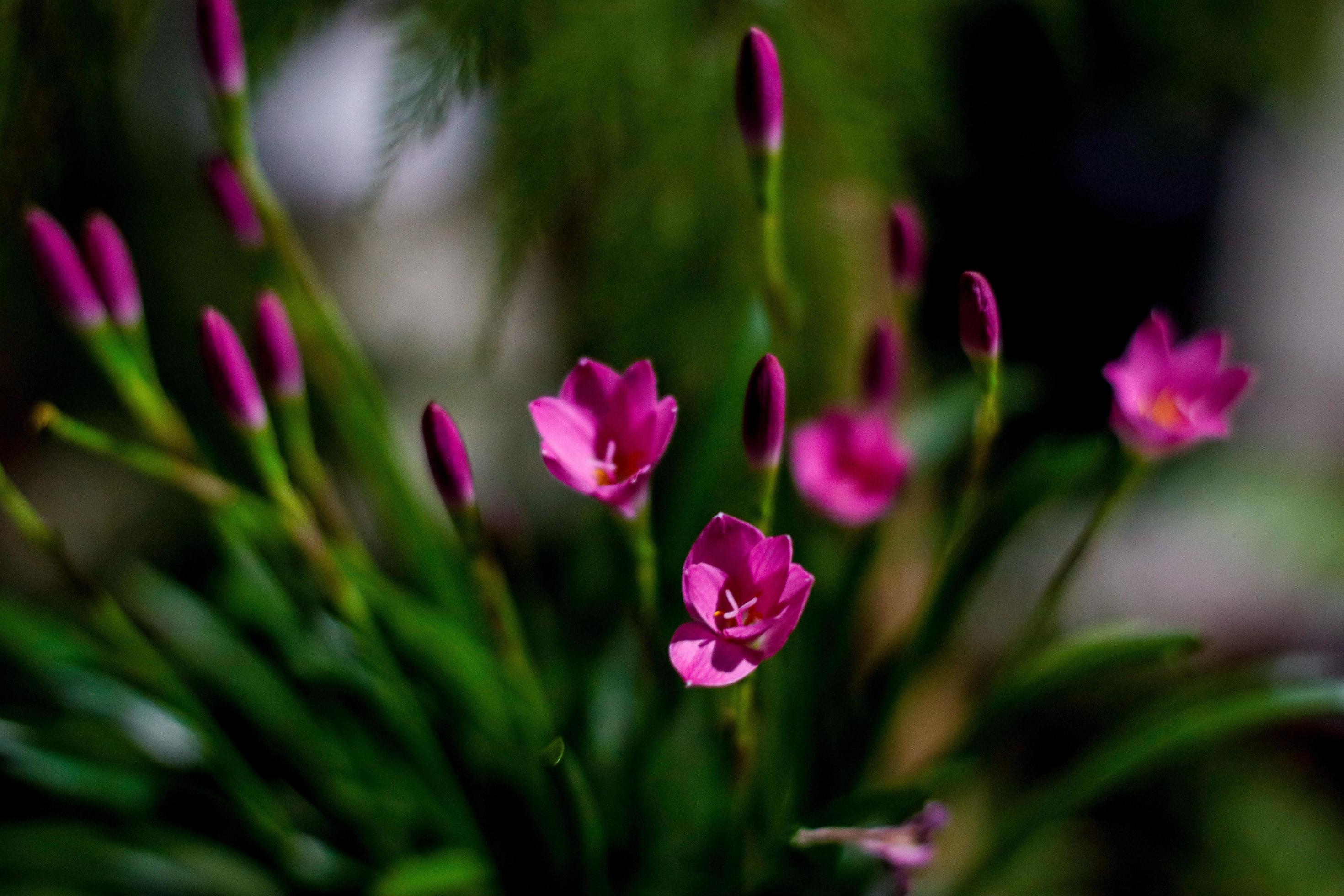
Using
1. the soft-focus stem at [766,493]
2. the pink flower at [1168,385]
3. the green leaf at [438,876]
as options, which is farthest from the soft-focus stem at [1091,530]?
the green leaf at [438,876]

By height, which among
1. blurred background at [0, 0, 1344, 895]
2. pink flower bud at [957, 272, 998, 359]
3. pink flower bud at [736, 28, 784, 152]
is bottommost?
pink flower bud at [957, 272, 998, 359]

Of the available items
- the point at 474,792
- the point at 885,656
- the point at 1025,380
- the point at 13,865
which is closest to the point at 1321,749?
the point at 1025,380

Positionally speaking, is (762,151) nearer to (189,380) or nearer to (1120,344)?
(189,380)

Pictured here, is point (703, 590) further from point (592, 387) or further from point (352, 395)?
point (352, 395)

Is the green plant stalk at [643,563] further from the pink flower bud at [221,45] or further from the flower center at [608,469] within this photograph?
the pink flower bud at [221,45]

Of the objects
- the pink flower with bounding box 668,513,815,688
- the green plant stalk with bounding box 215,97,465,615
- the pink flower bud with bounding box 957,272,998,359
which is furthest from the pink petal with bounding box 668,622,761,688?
the green plant stalk with bounding box 215,97,465,615

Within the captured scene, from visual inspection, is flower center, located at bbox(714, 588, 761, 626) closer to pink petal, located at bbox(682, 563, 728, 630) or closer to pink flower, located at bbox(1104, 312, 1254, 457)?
pink petal, located at bbox(682, 563, 728, 630)

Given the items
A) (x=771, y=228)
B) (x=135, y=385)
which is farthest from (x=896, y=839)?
(x=135, y=385)
